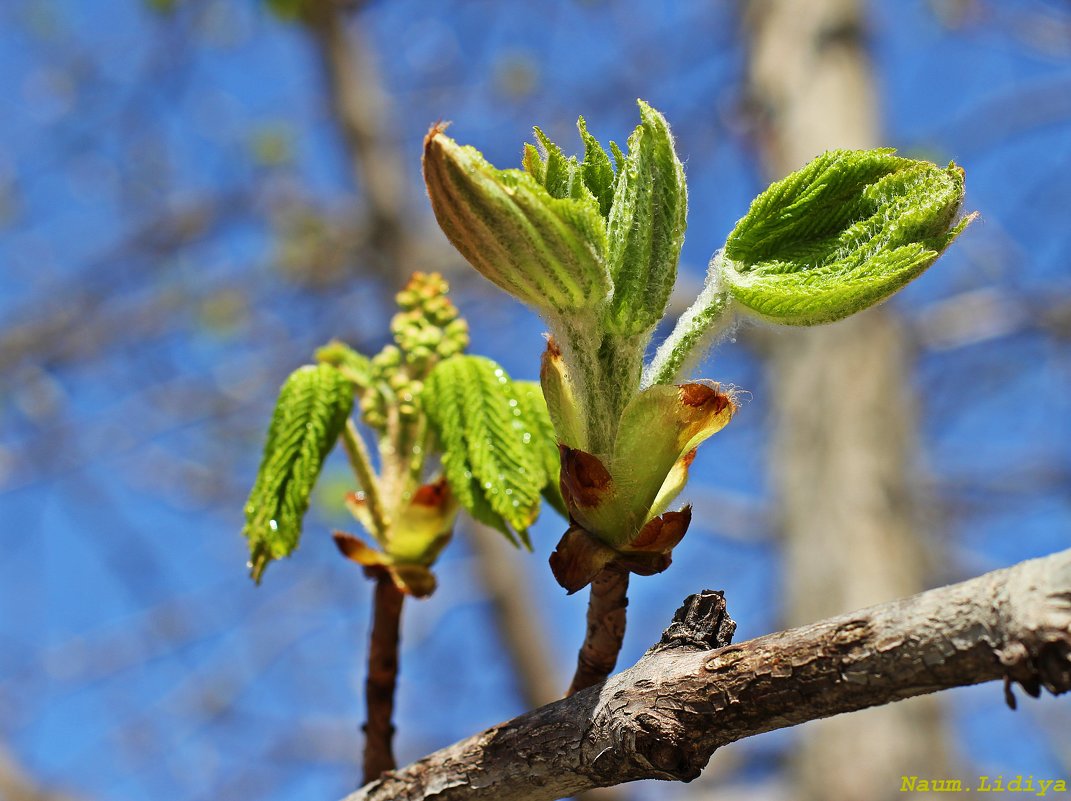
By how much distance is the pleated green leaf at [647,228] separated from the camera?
34.9 inches

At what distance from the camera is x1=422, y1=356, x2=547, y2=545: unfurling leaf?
42.3 inches

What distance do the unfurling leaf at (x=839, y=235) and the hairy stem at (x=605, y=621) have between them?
26 cm

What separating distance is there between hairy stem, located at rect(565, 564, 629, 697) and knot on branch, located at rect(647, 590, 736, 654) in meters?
0.11

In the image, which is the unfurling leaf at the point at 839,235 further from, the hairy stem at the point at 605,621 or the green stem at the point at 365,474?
the green stem at the point at 365,474

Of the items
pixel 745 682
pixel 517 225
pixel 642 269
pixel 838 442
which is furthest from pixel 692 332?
pixel 838 442

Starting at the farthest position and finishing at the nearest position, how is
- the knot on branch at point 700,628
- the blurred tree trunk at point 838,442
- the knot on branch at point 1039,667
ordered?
the blurred tree trunk at point 838,442, the knot on branch at point 700,628, the knot on branch at point 1039,667

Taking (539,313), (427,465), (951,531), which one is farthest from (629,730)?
(951,531)

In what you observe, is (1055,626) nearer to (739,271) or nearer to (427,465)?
(739,271)

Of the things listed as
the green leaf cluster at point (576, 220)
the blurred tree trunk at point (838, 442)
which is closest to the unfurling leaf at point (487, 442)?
the green leaf cluster at point (576, 220)

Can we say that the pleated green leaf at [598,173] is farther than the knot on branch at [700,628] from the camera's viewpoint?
Yes

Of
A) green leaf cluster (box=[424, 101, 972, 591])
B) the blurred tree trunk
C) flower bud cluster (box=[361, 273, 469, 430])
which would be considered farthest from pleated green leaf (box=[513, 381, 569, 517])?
the blurred tree trunk

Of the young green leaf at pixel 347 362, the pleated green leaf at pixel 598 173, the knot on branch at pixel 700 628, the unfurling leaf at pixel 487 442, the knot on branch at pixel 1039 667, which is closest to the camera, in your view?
the knot on branch at pixel 1039 667

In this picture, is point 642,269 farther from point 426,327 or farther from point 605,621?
point 426,327

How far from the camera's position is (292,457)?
3.72 feet
